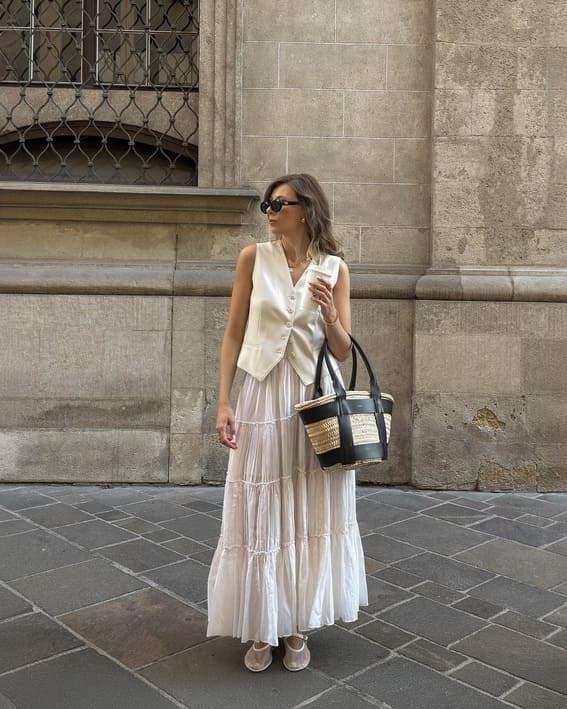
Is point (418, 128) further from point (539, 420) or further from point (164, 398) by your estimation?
point (164, 398)

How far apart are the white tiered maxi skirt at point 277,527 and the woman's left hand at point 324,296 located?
0.86ft

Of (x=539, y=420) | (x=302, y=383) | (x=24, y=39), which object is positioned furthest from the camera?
(x=24, y=39)

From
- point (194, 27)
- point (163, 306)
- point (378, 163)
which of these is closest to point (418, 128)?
point (378, 163)

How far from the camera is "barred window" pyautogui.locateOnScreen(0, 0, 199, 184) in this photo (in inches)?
237

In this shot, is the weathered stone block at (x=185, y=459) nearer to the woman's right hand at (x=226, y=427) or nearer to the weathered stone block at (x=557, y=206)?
the woman's right hand at (x=226, y=427)

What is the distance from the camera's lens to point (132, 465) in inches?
227

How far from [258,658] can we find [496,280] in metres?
3.78

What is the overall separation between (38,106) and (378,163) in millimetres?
2833

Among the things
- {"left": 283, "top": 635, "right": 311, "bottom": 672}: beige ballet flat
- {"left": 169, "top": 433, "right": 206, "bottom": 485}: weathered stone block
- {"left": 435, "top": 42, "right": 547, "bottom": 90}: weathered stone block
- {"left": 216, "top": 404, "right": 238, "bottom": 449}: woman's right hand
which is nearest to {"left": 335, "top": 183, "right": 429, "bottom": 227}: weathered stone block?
{"left": 435, "top": 42, "right": 547, "bottom": 90}: weathered stone block

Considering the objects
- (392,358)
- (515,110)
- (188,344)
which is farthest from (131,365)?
(515,110)

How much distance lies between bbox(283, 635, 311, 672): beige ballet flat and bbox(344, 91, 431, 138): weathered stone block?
4187mm

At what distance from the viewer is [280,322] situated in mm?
2777

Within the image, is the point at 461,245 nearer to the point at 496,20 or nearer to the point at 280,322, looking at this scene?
the point at 496,20

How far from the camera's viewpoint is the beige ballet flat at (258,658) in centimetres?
280
